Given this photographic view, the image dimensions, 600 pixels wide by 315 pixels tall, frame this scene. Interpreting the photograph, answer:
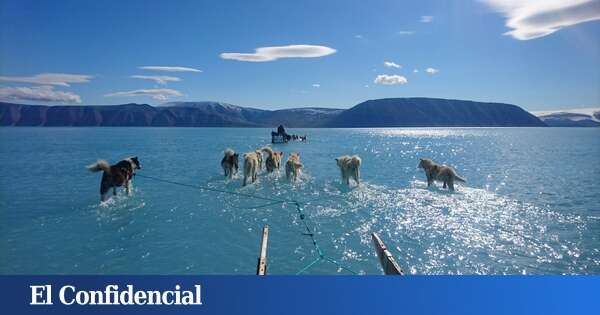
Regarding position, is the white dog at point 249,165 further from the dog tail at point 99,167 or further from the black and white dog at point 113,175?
the dog tail at point 99,167

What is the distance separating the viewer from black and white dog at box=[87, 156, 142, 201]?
1644 cm

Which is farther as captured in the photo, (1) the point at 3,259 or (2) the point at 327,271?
(1) the point at 3,259

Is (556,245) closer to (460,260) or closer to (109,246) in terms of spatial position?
(460,260)

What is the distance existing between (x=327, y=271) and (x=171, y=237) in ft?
18.9

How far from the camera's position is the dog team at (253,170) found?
16.7 meters

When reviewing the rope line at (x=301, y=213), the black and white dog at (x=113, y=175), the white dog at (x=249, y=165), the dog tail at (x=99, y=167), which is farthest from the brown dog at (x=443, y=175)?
the dog tail at (x=99, y=167)

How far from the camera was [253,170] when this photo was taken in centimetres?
2097

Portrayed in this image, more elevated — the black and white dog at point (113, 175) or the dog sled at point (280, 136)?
the dog sled at point (280, 136)

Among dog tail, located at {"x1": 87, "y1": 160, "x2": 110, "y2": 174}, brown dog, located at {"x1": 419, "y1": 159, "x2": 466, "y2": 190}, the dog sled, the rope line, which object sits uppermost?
the dog sled

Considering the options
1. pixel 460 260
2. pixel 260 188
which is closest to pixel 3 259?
pixel 260 188

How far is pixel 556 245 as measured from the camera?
10.8 meters

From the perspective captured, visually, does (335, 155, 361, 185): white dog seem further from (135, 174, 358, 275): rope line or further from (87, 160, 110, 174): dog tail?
(87, 160, 110, 174): dog tail

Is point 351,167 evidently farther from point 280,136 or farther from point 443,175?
point 280,136

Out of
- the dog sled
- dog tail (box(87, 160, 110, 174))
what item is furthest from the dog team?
the dog sled
